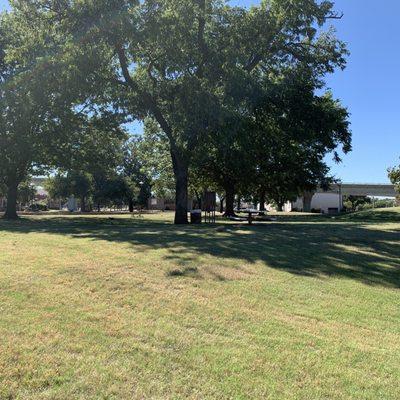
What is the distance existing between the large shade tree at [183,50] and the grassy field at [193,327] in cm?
1111

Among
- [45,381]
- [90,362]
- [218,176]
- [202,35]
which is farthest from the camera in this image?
[218,176]

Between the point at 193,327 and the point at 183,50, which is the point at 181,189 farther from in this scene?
the point at 193,327

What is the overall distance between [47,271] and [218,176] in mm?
32165

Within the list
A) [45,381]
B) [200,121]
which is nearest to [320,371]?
[45,381]

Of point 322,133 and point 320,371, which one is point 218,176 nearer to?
point 322,133

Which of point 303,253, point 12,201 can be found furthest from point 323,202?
point 303,253

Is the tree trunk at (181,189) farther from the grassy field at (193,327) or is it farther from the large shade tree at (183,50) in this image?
the grassy field at (193,327)

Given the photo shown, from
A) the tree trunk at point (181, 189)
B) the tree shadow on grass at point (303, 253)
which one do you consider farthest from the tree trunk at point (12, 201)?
the tree shadow on grass at point (303, 253)

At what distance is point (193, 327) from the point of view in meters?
5.54

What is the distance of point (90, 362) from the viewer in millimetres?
4488

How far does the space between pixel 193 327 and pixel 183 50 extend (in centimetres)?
1765

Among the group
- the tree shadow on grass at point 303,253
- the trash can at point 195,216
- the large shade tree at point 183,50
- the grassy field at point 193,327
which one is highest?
the large shade tree at point 183,50

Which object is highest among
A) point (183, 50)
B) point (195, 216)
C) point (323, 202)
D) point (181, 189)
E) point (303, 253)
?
point (183, 50)

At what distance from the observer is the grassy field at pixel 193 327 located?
4262 millimetres
